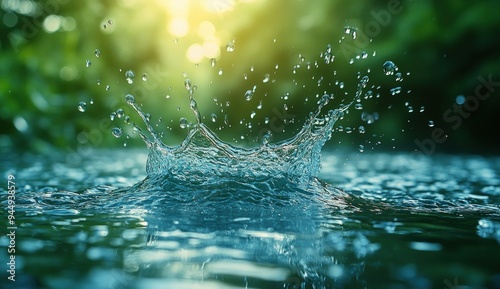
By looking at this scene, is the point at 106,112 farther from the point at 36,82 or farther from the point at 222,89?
the point at 222,89

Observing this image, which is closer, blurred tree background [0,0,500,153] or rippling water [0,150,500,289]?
rippling water [0,150,500,289]

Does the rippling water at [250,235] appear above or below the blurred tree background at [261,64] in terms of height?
below

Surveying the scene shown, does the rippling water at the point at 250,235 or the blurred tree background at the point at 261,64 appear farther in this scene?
the blurred tree background at the point at 261,64

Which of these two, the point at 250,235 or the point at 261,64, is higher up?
the point at 261,64

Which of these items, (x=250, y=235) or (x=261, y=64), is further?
(x=261, y=64)

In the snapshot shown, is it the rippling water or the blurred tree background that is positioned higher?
the blurred tree background
